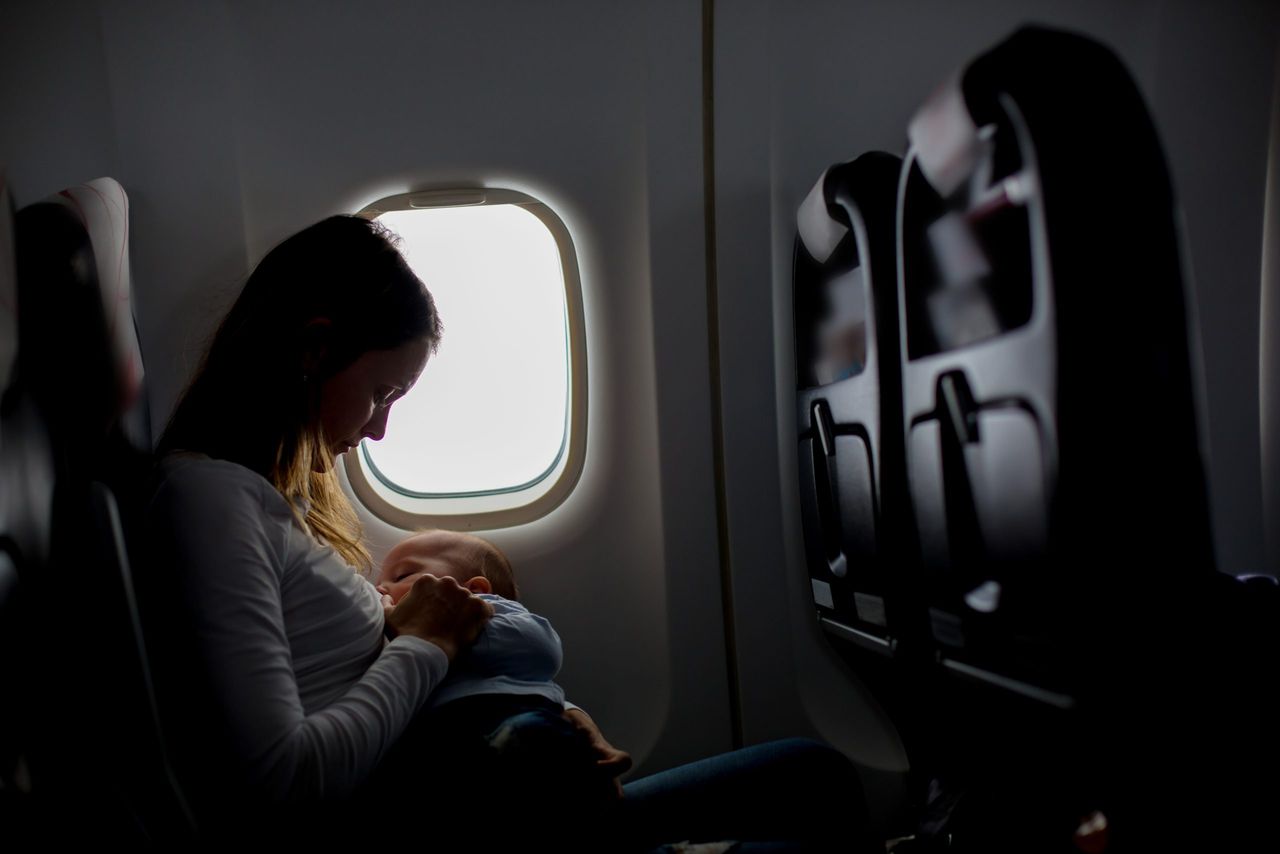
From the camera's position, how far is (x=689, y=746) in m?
1.78

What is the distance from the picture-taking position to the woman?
0.87 meters

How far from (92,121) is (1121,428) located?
1894 mm

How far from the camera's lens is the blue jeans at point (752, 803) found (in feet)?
4.35

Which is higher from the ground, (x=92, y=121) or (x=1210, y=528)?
(x=92, y=121)

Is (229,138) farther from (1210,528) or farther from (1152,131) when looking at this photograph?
(1210,528)

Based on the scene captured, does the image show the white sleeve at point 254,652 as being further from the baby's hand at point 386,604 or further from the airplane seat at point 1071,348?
the airplane seat at point 1071,348

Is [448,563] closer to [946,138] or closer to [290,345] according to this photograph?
[290,345]

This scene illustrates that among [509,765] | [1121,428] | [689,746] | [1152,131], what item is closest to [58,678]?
[509,765]

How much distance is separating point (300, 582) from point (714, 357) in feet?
3.39

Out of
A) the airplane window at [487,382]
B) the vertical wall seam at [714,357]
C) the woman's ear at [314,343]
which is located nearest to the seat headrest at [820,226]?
the vertical wall seam at [714,357]

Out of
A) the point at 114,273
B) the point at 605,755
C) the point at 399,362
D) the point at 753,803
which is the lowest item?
the point at 753,803

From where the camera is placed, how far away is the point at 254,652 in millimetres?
869

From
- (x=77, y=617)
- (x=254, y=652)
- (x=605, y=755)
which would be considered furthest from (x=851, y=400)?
(x=77, y=617)

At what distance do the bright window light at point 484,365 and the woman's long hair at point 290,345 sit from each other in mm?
613
